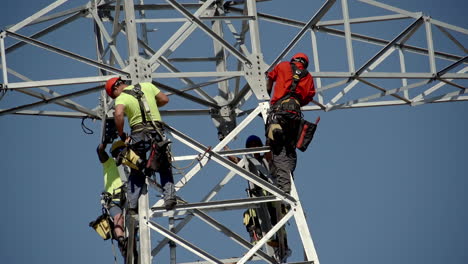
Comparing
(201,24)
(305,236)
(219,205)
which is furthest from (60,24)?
(305,236)

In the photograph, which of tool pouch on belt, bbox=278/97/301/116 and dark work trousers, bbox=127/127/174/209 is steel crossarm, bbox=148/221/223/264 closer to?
dark work trousers, bbox=127/127/174/209

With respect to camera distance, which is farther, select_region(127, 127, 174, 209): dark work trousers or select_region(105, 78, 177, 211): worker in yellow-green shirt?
select_region(127, 127, 174, 209): dark work trousers

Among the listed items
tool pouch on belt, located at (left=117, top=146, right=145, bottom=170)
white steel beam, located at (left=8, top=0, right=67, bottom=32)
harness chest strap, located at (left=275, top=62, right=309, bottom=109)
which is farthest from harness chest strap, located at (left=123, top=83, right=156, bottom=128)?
white steel beam, located at (left=8, top=0, right=67, bottom=32)

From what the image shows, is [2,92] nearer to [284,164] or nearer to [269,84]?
[269,84]

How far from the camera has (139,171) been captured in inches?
914

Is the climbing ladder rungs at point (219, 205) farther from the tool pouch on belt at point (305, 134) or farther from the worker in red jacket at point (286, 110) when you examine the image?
the tool pouch on belt at point (305, 134)

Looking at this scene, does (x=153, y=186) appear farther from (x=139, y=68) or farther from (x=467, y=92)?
(x=467, y=92)

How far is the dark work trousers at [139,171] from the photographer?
23.1m

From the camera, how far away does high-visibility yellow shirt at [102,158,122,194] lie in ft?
86.9

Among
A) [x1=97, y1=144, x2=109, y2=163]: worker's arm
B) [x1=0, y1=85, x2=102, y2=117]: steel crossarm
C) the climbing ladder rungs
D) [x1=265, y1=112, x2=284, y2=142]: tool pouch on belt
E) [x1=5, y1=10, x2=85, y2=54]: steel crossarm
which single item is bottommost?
the climbing ladder rungs

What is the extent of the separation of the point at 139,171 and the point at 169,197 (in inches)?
33.5

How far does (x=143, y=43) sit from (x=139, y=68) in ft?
11.8

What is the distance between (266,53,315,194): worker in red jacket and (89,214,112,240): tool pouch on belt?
3400 millimetres

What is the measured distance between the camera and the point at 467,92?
28000mm
